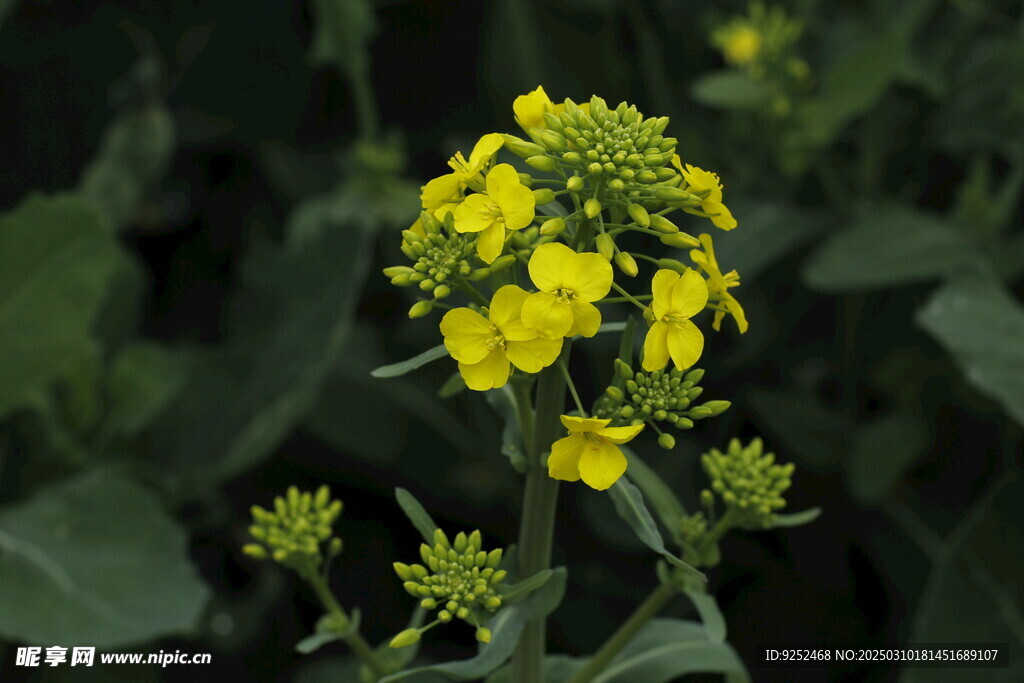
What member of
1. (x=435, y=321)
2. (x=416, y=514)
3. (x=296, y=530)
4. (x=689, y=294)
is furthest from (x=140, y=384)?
(x=689, y=294)

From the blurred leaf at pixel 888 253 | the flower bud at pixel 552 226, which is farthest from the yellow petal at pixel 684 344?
the blurred leaf at pixel 888 253

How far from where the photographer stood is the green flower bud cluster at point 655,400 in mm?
784

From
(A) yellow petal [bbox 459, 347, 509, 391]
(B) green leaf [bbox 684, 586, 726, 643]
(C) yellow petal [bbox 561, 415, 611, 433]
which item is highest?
(A) yellow petal [bbox 459, 347, 509, 391]

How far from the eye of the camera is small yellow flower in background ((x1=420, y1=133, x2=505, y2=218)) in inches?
30.1

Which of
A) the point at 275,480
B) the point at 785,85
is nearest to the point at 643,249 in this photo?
the point at 785,85

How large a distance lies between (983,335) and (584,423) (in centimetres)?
114

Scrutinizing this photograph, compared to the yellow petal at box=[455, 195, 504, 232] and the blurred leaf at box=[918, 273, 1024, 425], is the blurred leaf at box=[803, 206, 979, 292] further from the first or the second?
the yellow petal at box=[455, 195, 504, 232]

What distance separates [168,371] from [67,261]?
37 cm

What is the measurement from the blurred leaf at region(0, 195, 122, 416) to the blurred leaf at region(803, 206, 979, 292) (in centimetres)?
122

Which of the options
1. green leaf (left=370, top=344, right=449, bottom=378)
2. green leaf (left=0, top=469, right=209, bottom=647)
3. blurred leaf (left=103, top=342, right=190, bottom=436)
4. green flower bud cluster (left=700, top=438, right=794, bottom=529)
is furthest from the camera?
blurred leaf (left=103, top=342, right=190, bottom=436)

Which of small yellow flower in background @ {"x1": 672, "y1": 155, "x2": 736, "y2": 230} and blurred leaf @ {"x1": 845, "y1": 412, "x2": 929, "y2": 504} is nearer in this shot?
small yellow flower in background @ {"x1": 672, "y1": 155, "x2": 736, "y2": 230}

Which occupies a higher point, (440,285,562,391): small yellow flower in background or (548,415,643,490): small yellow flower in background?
(440,285,562,391): small yellow flower in background

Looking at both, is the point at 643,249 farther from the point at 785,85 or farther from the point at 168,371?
the point at 168,371

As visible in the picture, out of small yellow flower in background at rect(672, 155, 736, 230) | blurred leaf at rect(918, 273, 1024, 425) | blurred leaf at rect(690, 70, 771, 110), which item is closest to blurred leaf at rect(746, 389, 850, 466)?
blurred leaf at rect(918, 273, 1024, 425)
